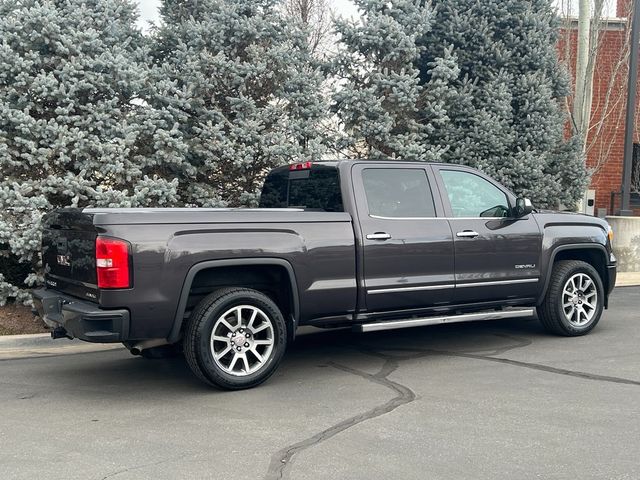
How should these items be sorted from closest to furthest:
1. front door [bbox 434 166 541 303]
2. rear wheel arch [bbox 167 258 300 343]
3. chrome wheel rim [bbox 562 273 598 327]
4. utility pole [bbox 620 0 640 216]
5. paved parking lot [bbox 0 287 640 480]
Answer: paved parking lot [bbox 0 287 640 480], rear wheel arch [bbox 167 258 300 343], front door [bbox 434 166 541 303], chrome wheel rim [bbox 562 273 598 327], utility pole [bbox 620 0 640 216]

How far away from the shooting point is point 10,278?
8656 mm

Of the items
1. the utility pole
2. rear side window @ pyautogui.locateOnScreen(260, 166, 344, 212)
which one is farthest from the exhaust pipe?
the utility pole

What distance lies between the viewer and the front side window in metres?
6.89

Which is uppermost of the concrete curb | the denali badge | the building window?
the building window

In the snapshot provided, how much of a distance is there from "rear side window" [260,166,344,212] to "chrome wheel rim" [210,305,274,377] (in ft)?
4.35

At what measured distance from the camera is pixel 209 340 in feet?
17.7

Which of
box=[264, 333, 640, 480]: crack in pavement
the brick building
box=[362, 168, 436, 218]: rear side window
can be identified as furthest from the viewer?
the brick building

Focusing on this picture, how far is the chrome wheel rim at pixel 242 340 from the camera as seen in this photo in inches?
217

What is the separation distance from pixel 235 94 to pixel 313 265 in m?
4.55

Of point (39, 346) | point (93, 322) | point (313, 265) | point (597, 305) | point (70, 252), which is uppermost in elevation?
point (70, 252)

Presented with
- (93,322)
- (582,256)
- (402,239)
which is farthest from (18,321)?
(582,256)

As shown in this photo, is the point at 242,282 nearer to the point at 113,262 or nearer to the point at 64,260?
the point at 113,262

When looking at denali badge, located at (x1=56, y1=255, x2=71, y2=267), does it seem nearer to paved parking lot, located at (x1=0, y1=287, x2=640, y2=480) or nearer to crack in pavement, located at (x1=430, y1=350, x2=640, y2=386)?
paved parking lot, located at (x1=0, y1=287, x2=640, y2=480)

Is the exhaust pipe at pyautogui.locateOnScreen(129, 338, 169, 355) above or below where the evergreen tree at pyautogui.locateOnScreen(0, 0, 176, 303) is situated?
below
